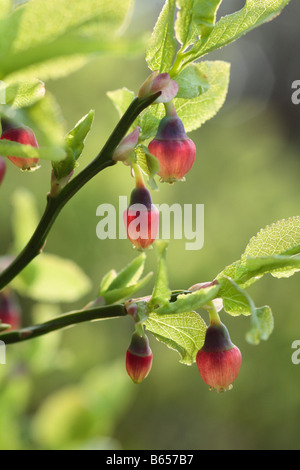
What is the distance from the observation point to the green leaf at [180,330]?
575 mm

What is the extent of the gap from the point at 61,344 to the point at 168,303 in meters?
3.51

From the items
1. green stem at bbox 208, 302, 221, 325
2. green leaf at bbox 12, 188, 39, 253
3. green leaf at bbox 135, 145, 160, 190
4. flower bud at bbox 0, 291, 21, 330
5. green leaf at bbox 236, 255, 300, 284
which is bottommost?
green stem at bbox 208, 302, 221, 325

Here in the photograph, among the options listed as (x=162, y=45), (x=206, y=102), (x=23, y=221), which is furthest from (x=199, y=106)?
(x=23, y=221)

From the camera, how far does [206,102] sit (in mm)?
656

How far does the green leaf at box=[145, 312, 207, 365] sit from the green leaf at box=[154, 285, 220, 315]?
49mm

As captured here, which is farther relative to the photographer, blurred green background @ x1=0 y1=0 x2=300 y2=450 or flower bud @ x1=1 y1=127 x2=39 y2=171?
blurred green background @ x1=0 y1=0 x2=300 y2=450

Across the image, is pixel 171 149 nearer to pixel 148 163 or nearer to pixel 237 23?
pixel 148 163

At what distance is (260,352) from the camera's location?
3646mm

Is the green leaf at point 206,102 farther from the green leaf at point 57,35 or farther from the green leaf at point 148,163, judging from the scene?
the green leaf at point 57,35

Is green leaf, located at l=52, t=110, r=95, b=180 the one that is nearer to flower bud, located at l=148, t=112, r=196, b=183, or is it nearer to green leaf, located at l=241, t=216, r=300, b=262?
flower bud, located at l=148, t=112, r=196, b=183

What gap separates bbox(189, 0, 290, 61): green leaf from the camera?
0.54m

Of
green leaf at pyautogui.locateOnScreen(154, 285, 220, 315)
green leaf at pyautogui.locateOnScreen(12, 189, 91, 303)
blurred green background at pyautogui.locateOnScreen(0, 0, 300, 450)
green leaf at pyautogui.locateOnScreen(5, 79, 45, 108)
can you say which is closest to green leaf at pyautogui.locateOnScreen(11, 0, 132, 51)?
green leaf at pyautogui.locateOnScreen(5, 79, 45, 108)

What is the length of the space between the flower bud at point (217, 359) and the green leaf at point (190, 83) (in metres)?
0.22

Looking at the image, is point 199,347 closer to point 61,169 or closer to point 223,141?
point 61,169
